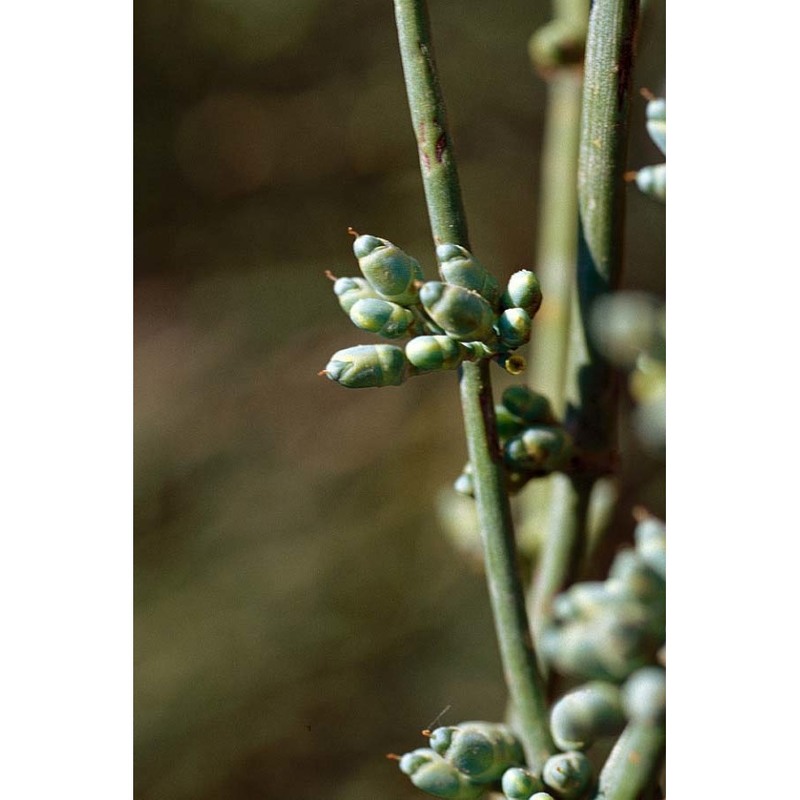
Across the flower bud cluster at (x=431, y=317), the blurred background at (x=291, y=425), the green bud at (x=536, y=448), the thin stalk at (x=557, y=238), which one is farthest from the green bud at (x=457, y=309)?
the blurred background at (x=291, y=425)

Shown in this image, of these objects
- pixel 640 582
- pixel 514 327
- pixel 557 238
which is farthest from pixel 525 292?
pixel 557 238

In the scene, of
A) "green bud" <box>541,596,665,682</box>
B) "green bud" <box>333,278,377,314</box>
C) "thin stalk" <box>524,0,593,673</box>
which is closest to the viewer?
"green bud" <box>541,596,665,682</box>

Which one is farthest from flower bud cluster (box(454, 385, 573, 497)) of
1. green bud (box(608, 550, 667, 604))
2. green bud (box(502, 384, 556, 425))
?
green bud (box(608, 550, 667, 604))

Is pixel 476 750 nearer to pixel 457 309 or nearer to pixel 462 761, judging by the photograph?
pixel 462 761

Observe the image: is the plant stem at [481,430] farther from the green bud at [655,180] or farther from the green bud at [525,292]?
the green bud at [655,180]

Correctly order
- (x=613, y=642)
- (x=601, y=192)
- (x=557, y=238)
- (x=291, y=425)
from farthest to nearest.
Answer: (x=291, y=425)
(x=557, y=238)
(x=601, y=192)
(x=613, y=642)

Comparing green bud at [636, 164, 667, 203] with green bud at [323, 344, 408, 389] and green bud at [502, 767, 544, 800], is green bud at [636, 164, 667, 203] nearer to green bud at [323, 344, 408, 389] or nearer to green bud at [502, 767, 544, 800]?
green bud at [323, 344, 408, 389]
